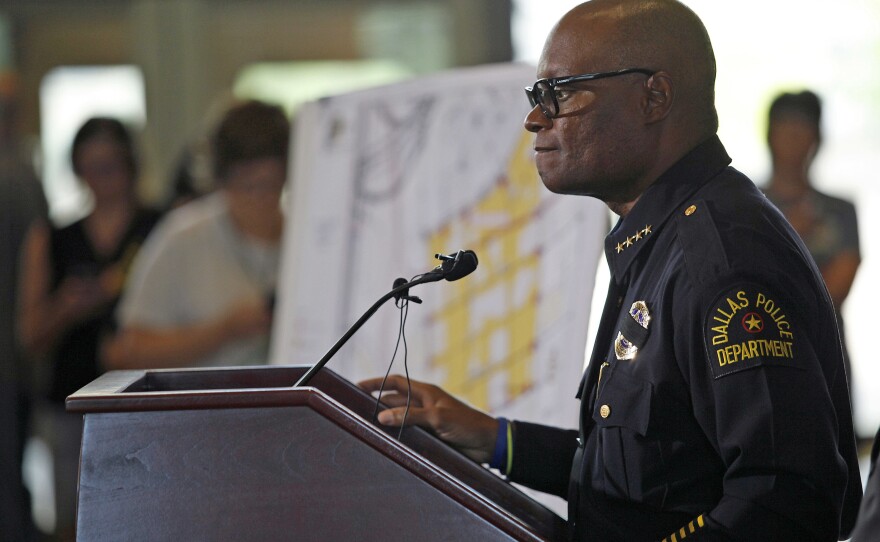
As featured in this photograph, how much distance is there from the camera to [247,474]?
115 cm

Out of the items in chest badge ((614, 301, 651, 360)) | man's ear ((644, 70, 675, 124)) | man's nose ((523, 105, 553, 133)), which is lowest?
chest badge ((614, 301, 651, 360))

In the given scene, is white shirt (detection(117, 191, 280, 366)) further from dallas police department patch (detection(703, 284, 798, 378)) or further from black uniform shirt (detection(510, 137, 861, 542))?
dallas police department patch (detection(703, 284, 798, 378))

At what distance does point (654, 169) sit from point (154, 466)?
67 centimetres

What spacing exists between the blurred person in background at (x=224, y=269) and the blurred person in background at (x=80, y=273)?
0.47 metres

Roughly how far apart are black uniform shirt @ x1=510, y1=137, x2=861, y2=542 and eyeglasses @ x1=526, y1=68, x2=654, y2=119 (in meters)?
0.13

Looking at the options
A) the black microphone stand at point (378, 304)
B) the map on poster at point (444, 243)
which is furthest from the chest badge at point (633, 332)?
the map on poster at point (444, 243)

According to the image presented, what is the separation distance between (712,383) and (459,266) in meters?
0.31

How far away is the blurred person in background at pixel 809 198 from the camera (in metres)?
3.43

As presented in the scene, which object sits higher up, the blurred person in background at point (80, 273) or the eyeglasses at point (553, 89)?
the eyeglasses at point (553, 89)

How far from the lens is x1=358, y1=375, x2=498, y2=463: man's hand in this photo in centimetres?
152

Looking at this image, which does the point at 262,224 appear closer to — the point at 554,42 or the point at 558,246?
the point at 558,246

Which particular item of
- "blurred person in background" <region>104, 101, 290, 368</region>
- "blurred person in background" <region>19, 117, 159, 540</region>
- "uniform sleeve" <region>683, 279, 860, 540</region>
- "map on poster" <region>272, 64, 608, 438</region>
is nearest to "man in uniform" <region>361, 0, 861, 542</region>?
"uniform sleeve" <region>683, 279, 860, 540</region>

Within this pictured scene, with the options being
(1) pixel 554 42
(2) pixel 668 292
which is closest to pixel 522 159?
(1) pixel 554 42

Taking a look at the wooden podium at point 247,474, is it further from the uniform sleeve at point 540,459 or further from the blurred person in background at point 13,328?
the blurred person in background at point 13,328
